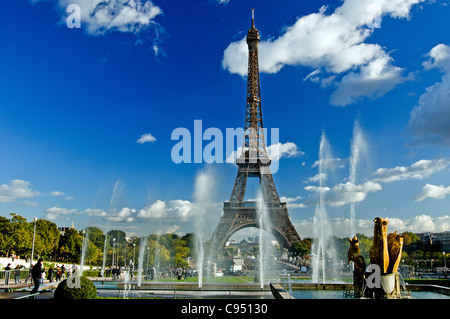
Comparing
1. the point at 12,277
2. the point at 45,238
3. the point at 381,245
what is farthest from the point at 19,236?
the point at 381,245

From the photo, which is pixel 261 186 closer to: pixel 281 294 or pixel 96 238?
pixel 96 238

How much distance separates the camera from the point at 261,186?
187 ft

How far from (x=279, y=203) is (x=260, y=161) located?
28.3ft

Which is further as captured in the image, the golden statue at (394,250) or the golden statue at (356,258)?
the golden statue at (356,258)

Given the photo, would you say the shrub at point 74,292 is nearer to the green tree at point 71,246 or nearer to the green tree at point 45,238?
the green tree at point 45,238

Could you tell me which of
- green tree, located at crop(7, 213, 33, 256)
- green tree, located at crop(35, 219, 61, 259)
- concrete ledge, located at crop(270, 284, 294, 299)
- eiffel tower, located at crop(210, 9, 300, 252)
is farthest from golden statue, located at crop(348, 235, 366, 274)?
green tree, located at crop(35, 219, 61, 259)

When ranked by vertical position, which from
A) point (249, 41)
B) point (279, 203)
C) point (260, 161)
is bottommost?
point (279, 203)

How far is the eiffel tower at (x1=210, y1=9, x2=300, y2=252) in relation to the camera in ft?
167

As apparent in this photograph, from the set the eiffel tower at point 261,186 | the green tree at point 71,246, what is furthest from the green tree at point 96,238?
the eiffel tower at point 261,186

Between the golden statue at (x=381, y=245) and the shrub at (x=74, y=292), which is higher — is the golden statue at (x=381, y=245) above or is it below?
above

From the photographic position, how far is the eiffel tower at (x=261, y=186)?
167 ft
